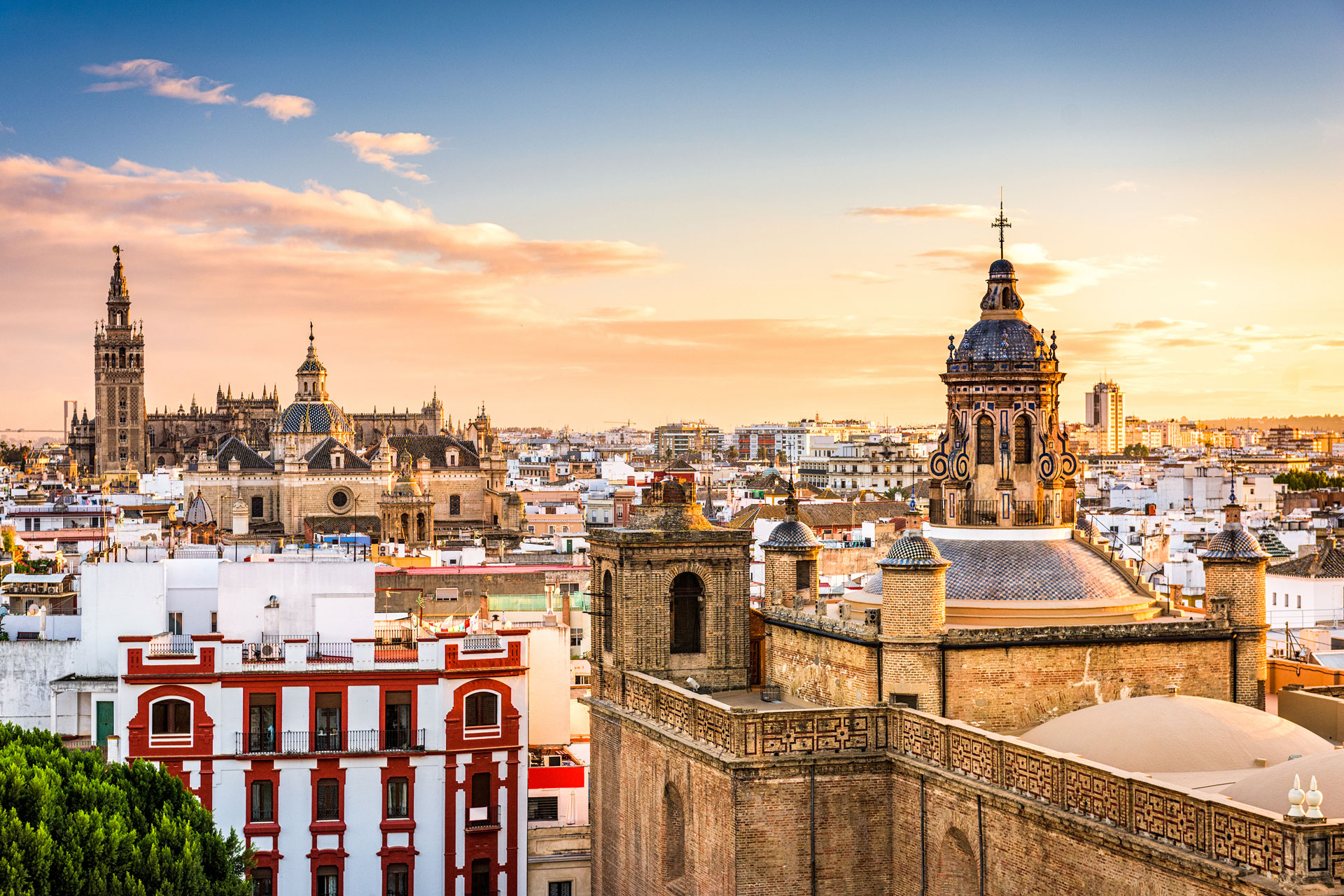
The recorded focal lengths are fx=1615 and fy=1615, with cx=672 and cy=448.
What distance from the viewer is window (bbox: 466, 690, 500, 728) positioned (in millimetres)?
32250

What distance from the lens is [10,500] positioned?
104 metres

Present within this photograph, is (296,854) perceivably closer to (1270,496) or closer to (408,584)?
(408,584)

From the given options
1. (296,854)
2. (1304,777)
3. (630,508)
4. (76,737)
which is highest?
(630,508)

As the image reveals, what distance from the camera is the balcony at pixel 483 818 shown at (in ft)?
105

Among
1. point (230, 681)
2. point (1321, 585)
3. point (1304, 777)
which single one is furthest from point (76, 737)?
point (1321, 585)

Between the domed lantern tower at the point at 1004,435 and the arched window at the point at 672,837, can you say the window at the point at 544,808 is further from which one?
the domed lantern tower at the point at 1004,435

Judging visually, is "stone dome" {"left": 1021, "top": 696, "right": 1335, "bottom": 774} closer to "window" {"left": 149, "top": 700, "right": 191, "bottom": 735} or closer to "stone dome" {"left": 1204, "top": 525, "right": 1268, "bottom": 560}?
"stone dome" {"left": 1204, "top": 525, "right": 1268, "bottom": 560}

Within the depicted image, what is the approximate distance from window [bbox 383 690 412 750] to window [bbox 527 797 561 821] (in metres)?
3.36

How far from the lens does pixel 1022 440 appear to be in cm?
2480

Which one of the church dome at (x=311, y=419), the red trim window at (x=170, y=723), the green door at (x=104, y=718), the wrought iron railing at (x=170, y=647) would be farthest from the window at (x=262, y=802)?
the church dome at (x=311, y=419)

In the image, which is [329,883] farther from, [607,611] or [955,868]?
[955,868]

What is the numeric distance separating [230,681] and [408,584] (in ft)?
54.5

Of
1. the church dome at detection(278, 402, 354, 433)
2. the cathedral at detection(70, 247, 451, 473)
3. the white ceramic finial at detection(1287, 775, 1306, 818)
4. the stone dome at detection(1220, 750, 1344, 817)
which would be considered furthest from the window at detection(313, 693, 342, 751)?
the cathedral at detection(70, 247, 451, 473)

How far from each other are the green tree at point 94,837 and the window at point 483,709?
977 centimetres
